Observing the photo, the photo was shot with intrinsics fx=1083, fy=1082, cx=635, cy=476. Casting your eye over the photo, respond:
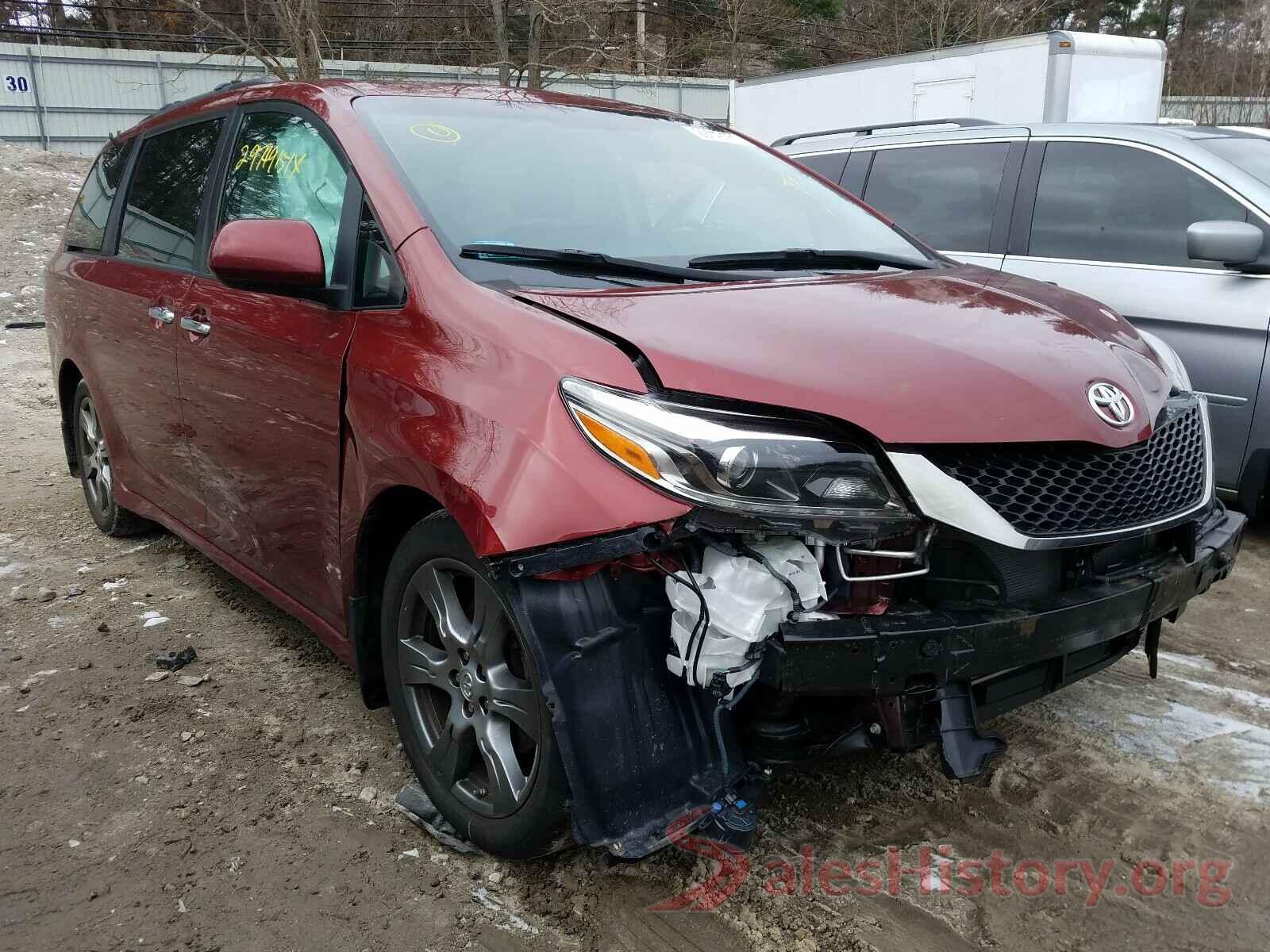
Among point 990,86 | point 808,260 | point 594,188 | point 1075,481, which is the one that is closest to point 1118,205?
point 808,260

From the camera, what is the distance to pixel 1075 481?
224 centimetres

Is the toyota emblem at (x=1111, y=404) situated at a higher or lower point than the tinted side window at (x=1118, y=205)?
lower

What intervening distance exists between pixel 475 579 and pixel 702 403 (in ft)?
2.06

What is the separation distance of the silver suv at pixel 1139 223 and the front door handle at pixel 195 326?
381 cm

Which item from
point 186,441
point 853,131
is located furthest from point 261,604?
point 853,131

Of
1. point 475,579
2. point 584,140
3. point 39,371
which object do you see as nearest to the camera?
point 475,579

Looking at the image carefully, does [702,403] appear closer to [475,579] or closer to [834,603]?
[834,603]

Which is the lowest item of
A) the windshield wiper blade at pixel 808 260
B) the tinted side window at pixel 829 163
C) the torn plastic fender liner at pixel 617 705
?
the torn plastic fender liner at pixel 617 705

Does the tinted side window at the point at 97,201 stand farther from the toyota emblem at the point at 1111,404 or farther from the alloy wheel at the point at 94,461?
the toyota emblem at the point at 1111,404

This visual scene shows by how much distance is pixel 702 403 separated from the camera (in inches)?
82.2

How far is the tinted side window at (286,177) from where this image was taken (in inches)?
114

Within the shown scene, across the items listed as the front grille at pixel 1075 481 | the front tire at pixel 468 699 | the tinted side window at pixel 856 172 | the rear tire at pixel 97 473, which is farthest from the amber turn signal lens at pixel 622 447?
the tinted side window at pixel 856 172

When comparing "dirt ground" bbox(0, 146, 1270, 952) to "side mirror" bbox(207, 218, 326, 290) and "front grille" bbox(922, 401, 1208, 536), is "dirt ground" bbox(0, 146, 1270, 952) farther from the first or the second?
"side mirror" bbox(207, 218, 326, 290)

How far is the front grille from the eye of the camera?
6.97 ft
